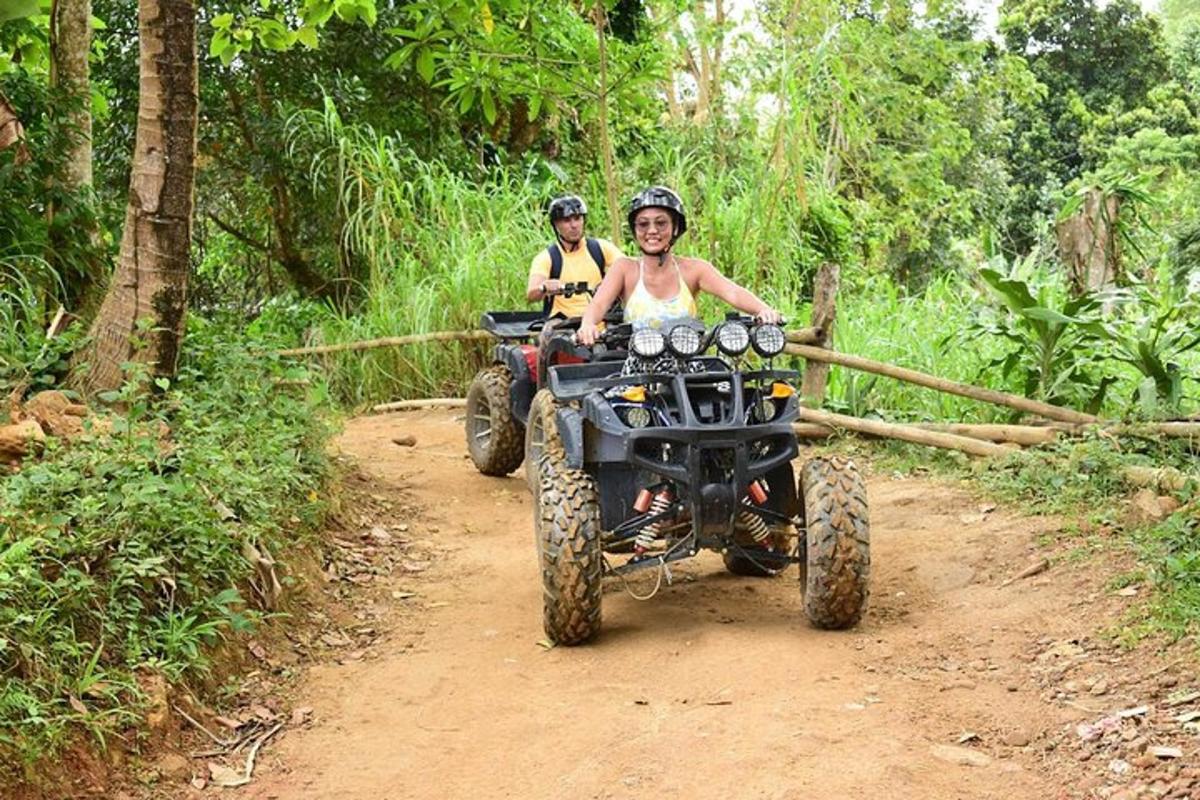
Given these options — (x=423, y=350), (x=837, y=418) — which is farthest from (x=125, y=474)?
(x=423, y=350)

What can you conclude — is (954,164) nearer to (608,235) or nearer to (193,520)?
(608,235)

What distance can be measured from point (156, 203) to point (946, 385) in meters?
4.55

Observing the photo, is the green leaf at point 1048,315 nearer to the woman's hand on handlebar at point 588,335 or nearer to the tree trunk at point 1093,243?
the tree trunk at point 1093,243

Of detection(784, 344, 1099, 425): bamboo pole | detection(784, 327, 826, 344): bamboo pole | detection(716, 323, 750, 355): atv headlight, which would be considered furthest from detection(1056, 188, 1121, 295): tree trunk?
detection(716, 323, 750, 355): atv headlight

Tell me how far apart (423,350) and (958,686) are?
7352 mm

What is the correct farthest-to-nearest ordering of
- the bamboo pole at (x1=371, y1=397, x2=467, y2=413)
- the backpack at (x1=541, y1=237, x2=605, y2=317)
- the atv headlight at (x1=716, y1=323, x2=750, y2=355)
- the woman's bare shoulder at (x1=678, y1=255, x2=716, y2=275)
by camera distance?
1. the bamboo pole at (x1=371, y1=397, x2=467, y2=413)
2. the backpack at (x1=541, y1=237, x2=605, y2=317)
3. the woman's bare shoulder at (x1=678, y1=255, x2=716, y2=275)
4. the atv headlight at (x1=716, y1=323, x2=750, y2=355)

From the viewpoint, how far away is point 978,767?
12.5 feet

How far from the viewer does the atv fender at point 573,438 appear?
5.46 m

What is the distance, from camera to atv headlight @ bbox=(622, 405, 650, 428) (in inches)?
202

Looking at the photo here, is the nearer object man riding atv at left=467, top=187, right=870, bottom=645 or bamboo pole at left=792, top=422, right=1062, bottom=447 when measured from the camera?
man riding atv at left=467, top=187, right=870, bottom=645

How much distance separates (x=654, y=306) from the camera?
19.0ft

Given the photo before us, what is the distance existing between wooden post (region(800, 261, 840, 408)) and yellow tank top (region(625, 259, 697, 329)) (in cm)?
290

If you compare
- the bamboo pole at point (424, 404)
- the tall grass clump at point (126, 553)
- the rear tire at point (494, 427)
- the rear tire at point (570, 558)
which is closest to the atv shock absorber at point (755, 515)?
the rear tire at point (570, 558)

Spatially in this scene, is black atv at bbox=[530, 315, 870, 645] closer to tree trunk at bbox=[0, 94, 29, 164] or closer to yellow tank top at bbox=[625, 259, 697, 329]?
yellow tank top at bbox=[625, 259, 697, 329]
